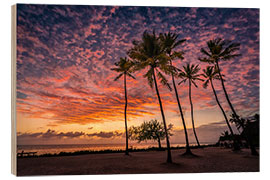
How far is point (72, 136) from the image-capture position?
748cm

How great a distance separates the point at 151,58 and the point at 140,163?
128 inches

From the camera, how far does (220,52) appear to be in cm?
775

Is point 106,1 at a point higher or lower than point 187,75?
higher

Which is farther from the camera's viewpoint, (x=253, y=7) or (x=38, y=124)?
(x=253, y=7)

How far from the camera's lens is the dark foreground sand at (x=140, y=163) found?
708 cm

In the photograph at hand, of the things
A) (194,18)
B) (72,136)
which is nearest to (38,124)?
(72,136)

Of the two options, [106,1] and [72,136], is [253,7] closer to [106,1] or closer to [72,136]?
[106,1]

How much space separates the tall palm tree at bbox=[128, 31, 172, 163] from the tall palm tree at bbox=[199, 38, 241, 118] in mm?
1323

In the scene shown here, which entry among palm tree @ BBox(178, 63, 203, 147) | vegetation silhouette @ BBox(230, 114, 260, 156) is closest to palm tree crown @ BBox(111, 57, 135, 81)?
palm tree @ BBox(178, 63, 203, 147)

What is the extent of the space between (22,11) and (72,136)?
4.00m

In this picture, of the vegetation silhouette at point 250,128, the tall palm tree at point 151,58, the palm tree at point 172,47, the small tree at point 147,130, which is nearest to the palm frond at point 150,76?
the tall palm tree at point 151,58

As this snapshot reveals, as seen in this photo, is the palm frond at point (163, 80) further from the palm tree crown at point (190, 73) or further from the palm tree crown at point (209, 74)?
the palm tree crown at point (209, 74)

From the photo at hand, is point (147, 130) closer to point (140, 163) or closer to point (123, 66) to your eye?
point (140, 163)

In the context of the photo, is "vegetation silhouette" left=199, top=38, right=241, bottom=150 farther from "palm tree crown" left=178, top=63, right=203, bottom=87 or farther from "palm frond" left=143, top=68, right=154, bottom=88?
"palm frond" left=143, top=68, right=154, bottom=88
